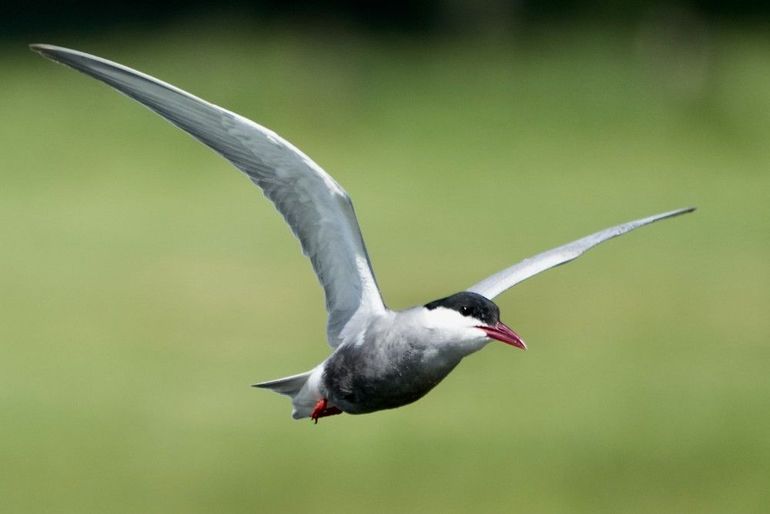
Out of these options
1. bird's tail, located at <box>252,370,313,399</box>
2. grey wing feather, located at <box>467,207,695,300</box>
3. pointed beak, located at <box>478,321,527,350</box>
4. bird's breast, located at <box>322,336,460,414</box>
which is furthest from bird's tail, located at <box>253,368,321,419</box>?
pointed beak, located at <box>478,321,527,350</box>

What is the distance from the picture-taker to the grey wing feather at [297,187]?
3820mm

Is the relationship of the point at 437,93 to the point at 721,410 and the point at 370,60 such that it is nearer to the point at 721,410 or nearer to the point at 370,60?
the point at 370,60

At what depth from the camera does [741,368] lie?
12.8m

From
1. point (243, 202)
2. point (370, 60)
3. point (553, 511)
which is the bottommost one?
point (553, 511)

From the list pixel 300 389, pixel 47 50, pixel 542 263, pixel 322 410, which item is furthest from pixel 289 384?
pixel 47 50

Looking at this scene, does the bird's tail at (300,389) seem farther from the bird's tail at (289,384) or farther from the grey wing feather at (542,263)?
the grey wing feather at (542,263)

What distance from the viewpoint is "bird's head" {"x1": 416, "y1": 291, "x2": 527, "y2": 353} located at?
12.0 ft

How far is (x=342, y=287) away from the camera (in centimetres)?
414

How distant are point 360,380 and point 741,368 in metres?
9.34

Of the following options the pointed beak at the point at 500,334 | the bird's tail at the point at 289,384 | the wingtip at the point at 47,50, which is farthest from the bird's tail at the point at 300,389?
the wingtip at the point at 47,50

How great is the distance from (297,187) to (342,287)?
0.89 ft

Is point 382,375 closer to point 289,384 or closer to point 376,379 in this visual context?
point 376,379

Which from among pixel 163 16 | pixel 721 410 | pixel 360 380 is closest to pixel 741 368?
pixel 721 410

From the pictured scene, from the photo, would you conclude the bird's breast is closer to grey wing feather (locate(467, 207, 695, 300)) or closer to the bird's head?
the bird's head
